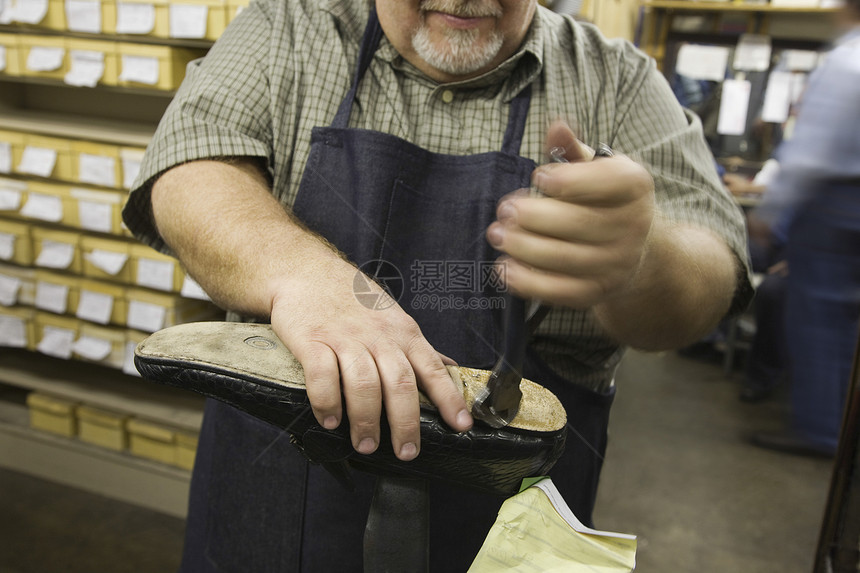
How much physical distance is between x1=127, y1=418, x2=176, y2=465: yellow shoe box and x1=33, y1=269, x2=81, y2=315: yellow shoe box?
45 centimetres

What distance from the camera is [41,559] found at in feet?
6.82

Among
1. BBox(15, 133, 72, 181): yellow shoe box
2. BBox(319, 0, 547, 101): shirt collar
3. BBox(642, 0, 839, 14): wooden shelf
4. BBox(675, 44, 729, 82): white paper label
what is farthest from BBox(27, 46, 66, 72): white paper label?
BBox(675, 44, 729, 82): white paper label

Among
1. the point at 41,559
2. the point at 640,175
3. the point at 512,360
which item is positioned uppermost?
the point at 640,175

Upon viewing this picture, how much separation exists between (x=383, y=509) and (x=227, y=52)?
0.68m

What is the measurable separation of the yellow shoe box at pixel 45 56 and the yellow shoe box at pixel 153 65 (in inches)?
9.0

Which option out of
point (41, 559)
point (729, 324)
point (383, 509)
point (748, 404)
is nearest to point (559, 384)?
point (383, 509)

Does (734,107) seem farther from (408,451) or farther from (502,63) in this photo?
(408,451)

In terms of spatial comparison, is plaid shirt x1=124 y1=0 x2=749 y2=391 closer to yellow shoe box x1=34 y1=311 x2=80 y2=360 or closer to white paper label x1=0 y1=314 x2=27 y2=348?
yellow shoe box x1=34 y1=311 x2=80 y2=360

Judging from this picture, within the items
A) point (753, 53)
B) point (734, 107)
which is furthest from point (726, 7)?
point (734, 107)

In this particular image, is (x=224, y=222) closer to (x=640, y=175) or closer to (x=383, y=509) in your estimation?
(x=383, y=509)

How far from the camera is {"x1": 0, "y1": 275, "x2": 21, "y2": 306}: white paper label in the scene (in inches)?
89.9

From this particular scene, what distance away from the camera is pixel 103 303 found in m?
2.14

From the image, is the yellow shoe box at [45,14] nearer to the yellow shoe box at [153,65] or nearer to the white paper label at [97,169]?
the yellow shoe box at [153,65]

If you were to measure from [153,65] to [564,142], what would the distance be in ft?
5.56
